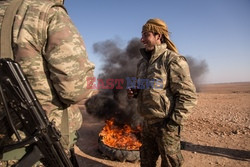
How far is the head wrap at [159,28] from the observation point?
2967mm

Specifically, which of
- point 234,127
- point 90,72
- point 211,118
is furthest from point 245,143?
point 90,72

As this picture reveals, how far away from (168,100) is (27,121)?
1.81m

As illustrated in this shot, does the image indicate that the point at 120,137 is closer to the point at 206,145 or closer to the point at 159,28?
the point at 206,145

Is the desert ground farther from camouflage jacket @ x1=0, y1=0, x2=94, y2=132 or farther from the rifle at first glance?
camouflage jacket @ x1=0, y1=0, x2=94, y2=132

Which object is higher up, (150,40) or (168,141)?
(150,40)

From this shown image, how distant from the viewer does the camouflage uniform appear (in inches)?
105

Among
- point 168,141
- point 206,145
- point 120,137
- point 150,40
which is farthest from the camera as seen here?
point 120,137

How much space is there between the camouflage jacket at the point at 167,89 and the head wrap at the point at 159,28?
0.22 meters

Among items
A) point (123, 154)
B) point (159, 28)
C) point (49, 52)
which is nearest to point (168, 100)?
point (159, 28)

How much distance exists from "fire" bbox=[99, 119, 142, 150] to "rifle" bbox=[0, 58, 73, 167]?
3.28 metres

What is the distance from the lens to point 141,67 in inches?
124

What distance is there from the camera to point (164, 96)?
2.74 m

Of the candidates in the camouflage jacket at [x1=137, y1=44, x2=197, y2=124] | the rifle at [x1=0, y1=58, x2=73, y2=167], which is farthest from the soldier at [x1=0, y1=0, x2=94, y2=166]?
the camouflage jacket at [x1=137, y1=44, x2=197, y2=124]

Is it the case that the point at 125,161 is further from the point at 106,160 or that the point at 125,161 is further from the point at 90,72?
the point at 90,72
